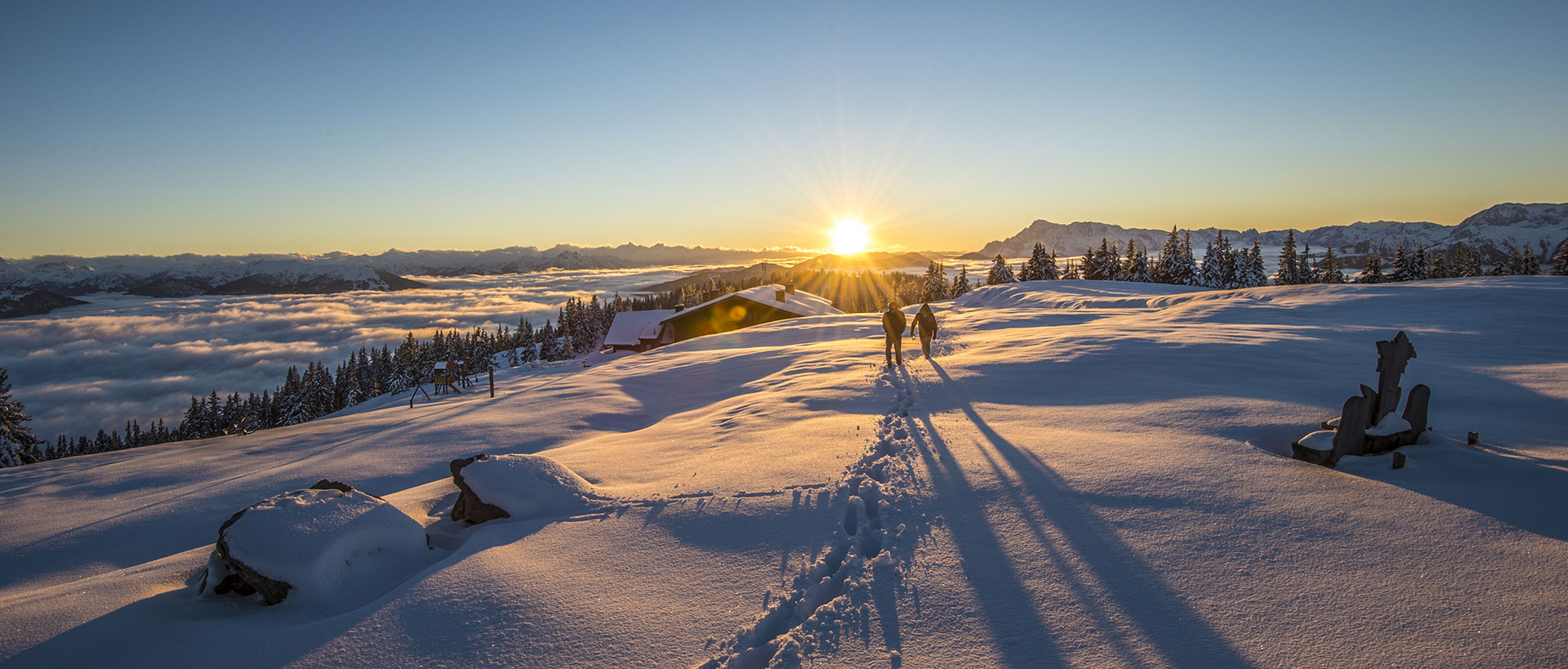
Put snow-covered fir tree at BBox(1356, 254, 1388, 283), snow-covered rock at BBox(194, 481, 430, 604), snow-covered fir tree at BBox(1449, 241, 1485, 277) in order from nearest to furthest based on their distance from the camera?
snow-covered rock at BBox(194, 481, 430, 604)
snow-covered fir tree at BBox(1356, 254, 1388, 283)
snow-covered fir tree at BBox(1449, 241, 1485, 277)

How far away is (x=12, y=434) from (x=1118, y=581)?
4819cm

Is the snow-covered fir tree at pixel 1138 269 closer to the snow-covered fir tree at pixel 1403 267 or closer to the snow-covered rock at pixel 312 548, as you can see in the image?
the snow-covered fir tree at pixel 1403 267

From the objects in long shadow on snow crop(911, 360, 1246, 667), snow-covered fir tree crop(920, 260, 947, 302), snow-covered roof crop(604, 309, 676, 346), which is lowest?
snow-covered roof crop(604, 309, 676, 346)

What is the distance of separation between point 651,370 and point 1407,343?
50.1 feet

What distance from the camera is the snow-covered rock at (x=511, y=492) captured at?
5.06 metres

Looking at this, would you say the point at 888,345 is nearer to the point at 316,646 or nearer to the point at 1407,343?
the point at 1407,343

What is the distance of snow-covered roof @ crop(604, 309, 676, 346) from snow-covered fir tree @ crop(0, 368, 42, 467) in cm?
3171

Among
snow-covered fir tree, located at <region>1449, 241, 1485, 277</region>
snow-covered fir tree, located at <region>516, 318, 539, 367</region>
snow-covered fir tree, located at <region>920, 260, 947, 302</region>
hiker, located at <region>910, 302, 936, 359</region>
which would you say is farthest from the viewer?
snow-covered fir tree, located at <region>516, 318, 539, 367</region>

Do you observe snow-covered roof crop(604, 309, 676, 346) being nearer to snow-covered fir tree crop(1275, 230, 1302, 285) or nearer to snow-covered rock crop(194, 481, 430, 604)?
snow-covered rock crop(194, 481, 430, 604)

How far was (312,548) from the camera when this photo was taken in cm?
374

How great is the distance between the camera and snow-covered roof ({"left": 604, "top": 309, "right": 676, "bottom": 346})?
45.8 m

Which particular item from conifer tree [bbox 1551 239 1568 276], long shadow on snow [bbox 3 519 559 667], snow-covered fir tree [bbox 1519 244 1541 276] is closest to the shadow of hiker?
long shadow on snow [bbox 3 519 559 667]

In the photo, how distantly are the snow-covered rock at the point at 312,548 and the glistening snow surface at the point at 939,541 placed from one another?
16cm

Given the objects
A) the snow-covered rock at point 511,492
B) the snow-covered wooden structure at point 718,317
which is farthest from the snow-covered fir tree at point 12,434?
the snow-covered rock at point 511,492
